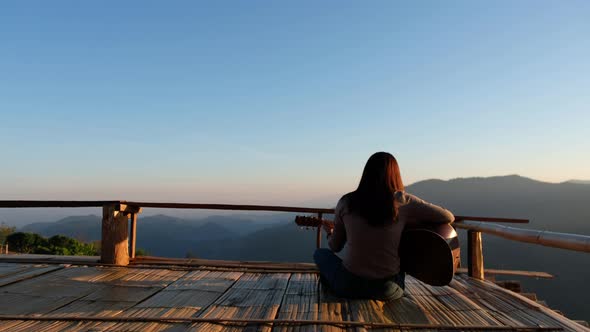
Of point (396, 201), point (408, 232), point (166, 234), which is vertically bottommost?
point (166, 234)

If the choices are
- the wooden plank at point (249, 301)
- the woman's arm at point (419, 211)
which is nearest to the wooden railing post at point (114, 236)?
the wooden plank at point (249, 301)

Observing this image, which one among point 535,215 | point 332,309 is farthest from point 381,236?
point 535,215

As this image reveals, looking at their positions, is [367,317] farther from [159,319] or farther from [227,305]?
[159,319]

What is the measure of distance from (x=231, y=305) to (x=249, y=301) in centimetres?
19

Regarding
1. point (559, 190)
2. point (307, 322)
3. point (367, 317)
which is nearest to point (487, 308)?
point (367, 317)

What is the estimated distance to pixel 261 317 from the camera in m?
2.85

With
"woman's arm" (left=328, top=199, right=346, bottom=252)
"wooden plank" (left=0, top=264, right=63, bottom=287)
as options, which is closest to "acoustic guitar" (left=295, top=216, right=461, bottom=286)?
"woman's arm" (left=328, top=199, right=346, bottom=252)

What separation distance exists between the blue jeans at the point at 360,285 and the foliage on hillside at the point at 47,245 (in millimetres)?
15311

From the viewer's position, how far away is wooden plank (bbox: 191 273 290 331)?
2.68 m

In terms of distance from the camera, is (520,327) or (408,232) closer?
(520,327)

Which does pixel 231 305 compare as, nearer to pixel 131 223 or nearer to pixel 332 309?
pixel 332 309

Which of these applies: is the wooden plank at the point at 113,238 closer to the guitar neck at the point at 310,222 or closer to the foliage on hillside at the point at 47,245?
the guitar neck at the point at 310,222

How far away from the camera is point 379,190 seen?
300 centimetres

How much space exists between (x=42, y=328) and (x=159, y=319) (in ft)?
2.45
